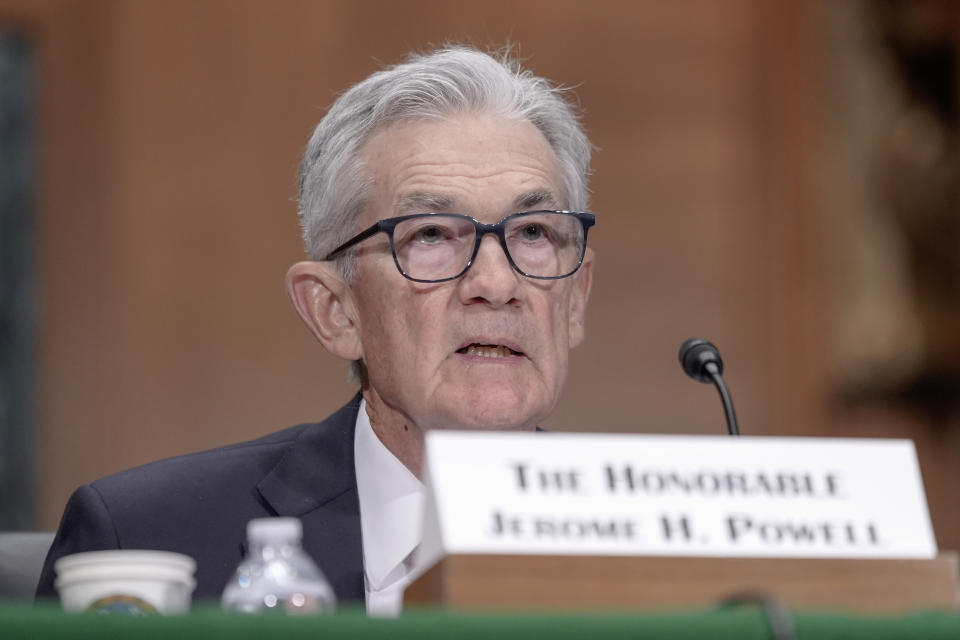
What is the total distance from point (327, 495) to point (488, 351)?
1.12ft

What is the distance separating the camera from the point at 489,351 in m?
2.29

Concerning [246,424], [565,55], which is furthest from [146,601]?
[565,55]

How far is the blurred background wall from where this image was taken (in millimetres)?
4879

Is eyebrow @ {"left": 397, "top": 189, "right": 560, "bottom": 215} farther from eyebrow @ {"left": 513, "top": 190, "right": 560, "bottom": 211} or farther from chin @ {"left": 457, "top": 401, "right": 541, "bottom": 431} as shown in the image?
chin @ {"left": 457, "top": 401, "right": 541, "bottom": 431}

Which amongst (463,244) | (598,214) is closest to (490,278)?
(463,244)

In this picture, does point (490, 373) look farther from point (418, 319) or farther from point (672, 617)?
point (672, 617)

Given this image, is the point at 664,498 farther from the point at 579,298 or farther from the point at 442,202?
the point at 579,298

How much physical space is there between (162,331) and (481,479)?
148 inches

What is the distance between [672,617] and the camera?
43.8 inches

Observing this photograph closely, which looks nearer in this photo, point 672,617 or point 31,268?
point 672,617

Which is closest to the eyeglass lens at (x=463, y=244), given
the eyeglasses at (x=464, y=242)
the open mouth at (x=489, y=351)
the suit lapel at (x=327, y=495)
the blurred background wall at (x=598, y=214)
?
the eyeglasses at (x=464, y=242)

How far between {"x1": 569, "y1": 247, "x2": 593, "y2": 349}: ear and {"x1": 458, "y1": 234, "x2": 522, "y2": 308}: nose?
341mm

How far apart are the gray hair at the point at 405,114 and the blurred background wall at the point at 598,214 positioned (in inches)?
95.9

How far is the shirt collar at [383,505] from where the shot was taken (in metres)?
2.13
